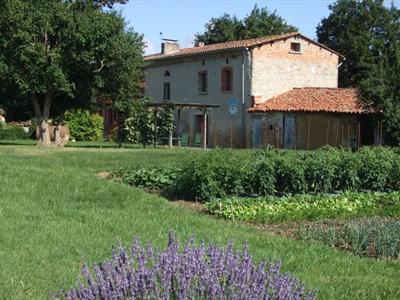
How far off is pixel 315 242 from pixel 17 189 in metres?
4.91

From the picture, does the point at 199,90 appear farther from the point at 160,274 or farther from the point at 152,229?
the point at 160,274

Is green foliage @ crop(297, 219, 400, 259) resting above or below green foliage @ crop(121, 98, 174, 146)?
below

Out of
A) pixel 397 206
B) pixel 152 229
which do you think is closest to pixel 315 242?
pixel 152 229

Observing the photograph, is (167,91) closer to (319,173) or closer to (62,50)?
(62,50)

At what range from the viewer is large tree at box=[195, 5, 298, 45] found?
218 feet

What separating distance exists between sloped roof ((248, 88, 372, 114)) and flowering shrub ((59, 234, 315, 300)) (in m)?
31.6

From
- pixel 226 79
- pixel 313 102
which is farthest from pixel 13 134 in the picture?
pixel 313 102

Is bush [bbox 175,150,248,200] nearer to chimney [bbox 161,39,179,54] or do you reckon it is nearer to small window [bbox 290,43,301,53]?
small window [bbox 290,43,301,53]

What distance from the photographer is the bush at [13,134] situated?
141 ft

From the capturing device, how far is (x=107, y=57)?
101 ft

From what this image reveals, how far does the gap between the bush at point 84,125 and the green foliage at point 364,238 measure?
37.6 m

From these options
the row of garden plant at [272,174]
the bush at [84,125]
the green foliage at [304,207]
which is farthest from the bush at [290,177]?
the bush at [84,125]

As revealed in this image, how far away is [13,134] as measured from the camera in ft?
142

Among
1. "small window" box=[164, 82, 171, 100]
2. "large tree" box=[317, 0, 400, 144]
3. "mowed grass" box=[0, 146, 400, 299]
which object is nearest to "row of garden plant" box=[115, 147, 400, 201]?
"mowed grass" box=[0, 146, 400, 299]
